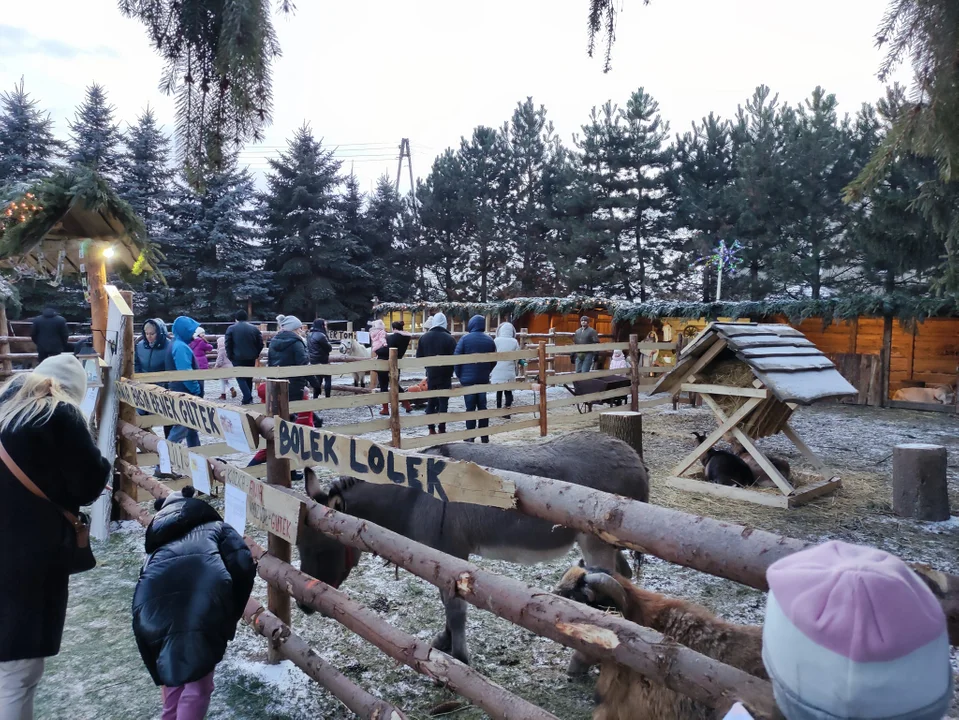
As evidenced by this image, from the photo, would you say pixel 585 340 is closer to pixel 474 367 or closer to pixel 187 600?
pixel 474 367

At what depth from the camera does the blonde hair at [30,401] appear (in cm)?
248

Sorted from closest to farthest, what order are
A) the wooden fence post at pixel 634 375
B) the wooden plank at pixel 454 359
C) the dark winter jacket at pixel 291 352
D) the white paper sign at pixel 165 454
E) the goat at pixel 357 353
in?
the white paper sign at pixel 165 454 < the dark winter jacket at pixel 291 352 < the wooden plank at pixel 454 359 < the wooden fence post at pixel 634 375 < the goat at pixel 357 353

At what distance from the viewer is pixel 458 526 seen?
364 cm

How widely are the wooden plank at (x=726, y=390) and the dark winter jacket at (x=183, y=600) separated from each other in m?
5.52

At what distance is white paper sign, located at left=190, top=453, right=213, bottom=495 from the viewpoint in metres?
3.52

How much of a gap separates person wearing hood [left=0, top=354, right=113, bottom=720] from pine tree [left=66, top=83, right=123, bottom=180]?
3176 cm

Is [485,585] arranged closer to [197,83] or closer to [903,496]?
[197,83]

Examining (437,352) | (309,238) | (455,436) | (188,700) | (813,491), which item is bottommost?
(813,491)

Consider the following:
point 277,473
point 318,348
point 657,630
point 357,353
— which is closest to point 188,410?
point 277,473

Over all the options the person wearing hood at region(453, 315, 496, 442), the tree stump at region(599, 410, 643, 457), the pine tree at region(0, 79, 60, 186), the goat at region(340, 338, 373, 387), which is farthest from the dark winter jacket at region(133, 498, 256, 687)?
the pine tree at region(0, 79, 60, 186)

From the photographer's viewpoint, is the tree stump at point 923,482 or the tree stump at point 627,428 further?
the tree stump at point 627,428

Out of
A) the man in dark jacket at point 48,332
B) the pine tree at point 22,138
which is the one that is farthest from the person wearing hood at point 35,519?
the pine tree at point 22,138

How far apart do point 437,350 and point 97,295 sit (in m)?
4.73

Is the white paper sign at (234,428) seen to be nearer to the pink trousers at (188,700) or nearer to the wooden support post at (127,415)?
the pink trousers at (188,700)
